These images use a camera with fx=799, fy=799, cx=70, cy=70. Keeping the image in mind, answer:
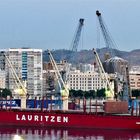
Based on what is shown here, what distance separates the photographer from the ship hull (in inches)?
3061

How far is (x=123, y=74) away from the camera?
170 metres

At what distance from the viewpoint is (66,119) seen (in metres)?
79.9

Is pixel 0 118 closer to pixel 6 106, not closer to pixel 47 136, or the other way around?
pixel 6 106

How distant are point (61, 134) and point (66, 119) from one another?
6.28 metres

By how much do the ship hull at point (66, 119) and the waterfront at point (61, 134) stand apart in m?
0.85

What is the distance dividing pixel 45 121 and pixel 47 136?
32.9 feet

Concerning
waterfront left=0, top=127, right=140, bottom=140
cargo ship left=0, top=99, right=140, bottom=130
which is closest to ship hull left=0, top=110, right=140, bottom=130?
cargo ship left=0, top=99, right=140, bottom=130

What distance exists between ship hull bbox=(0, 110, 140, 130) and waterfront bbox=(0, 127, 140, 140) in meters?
0.85

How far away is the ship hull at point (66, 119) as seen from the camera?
255 ft

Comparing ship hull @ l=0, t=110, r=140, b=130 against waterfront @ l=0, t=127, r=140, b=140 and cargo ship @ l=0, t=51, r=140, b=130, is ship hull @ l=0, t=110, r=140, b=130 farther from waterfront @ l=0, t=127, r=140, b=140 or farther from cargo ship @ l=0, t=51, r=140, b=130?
waterfront @ l=0, t=127, r=140, b=140

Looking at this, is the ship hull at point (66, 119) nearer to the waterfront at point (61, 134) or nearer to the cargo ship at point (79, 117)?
the cargo ship at point (79, 117)

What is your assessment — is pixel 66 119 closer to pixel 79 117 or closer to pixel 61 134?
pixel 79 117

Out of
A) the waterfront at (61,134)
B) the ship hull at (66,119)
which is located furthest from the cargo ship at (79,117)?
the waterfront at (61,134)

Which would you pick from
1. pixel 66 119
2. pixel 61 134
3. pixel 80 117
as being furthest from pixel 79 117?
pixel 61 134
